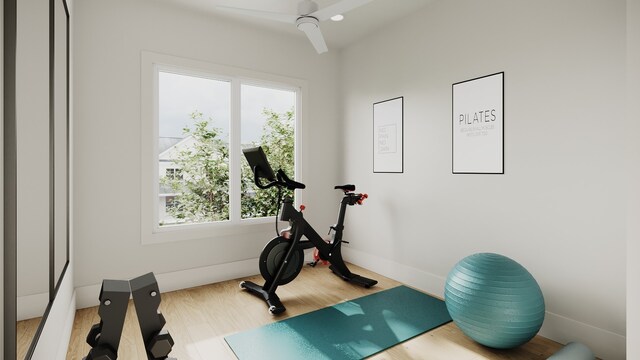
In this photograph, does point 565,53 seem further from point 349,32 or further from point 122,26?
point 122,26

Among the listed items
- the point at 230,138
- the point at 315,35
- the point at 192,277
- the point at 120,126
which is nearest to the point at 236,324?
the point at 192,277

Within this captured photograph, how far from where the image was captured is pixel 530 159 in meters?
2.60

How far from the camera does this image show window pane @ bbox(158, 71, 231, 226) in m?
3.46

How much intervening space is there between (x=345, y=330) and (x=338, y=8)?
238 cm

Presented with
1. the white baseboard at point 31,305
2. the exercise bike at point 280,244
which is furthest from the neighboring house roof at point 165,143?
the white baseboard at point 31,305

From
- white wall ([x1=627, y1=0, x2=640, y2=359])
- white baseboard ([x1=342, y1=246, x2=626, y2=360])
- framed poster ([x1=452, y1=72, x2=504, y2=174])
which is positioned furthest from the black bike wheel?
white wall ([x1=627, y1=0, x2=640, y2=359])

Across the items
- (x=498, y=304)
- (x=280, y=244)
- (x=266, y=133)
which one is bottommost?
(x=498, y=304)

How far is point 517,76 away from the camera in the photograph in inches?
105

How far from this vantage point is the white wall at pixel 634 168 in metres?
1.70

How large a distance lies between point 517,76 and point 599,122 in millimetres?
689

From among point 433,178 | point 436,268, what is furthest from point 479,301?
point 433,178

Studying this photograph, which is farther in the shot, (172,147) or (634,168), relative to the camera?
(172,147)

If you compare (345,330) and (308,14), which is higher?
(308,14)

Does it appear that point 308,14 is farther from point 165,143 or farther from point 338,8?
point 165,143
